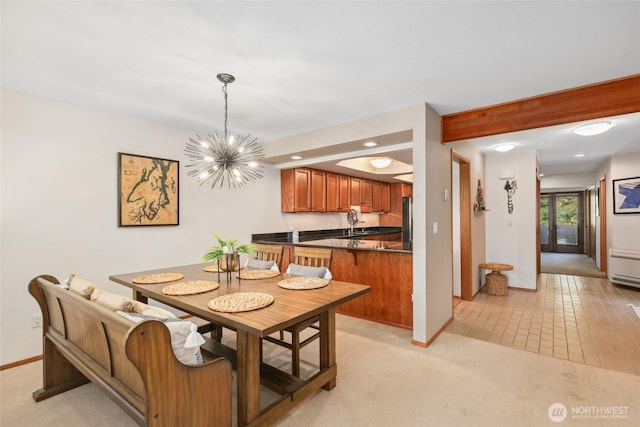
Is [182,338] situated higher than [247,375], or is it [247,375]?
[182,338]

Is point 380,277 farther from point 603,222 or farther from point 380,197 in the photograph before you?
point 603,222

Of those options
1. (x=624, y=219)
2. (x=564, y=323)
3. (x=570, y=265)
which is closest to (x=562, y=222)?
(x=570, y=265)

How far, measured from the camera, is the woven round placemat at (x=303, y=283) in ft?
7.19

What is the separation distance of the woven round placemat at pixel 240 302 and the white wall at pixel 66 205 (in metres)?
1.91

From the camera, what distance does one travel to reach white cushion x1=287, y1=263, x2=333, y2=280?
2520 millimetres

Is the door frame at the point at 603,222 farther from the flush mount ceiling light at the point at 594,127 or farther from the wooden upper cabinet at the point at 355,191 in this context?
the wooden upper cabinet at the point at 355,191

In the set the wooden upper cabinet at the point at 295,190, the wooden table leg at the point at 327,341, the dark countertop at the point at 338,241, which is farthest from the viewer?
the wooden upper cabinet at the point at 295,190

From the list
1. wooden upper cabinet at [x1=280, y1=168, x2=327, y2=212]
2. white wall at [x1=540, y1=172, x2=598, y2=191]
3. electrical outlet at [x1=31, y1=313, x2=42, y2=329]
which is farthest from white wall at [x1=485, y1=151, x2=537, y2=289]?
electrical outlet at [x1=31, y1=313, x2=42, y2=329]

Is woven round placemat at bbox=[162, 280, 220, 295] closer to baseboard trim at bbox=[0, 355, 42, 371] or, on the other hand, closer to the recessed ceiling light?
baseboard trim at bbox=[0, 355, 42, 371]

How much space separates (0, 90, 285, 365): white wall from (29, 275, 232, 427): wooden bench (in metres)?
0.91

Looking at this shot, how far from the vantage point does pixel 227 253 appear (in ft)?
7.72

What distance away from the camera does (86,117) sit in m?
2.95

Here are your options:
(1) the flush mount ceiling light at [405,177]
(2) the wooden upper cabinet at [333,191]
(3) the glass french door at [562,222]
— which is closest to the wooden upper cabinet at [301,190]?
(2) the wooden upper cabinet at [333,191]

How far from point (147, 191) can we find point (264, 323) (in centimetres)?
Result: 258
